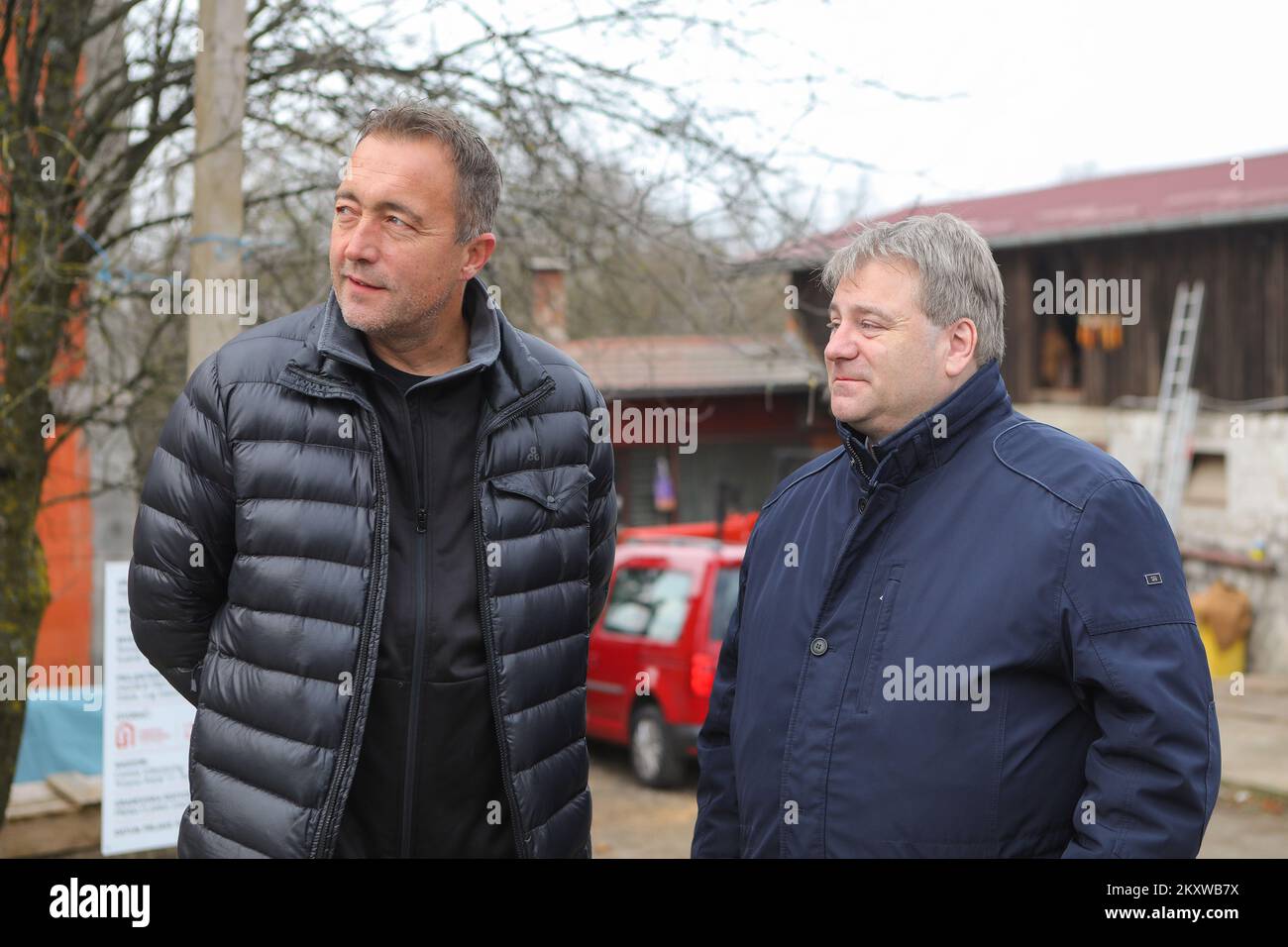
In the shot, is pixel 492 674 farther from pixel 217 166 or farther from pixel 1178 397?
pixel 1178 397

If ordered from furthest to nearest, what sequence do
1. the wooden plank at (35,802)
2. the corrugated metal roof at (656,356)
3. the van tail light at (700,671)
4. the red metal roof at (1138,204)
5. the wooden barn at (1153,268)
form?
the red metal roof at (1138,204) → the wooden barn at (1153,268) → the van tail light at (700,671) → the wooden plank at (35,802) → the corrugated metal roof at (656,356)

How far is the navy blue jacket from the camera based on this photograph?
1885 millimetres

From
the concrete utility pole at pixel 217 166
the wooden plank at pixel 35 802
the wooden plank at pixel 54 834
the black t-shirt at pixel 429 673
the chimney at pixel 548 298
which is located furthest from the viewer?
the wooden plank at pixel 35 802

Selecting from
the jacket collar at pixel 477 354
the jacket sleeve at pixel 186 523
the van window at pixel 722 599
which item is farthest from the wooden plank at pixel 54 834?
the jacket collar at pixel 477 354

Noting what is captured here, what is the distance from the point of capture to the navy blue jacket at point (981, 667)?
1885 mm

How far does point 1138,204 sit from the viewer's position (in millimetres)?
20203

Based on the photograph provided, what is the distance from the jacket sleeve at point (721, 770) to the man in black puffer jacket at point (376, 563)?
0.26 meters

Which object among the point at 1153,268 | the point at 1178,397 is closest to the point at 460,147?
the point at 1178,397

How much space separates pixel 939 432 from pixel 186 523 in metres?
1.40

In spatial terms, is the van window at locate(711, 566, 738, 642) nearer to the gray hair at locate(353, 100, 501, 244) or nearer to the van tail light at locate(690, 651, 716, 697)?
the van tail light at locate(690, 651, 716, 697)

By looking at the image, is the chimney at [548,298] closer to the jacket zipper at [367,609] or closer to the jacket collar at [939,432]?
the jacket zipper at [367,609]

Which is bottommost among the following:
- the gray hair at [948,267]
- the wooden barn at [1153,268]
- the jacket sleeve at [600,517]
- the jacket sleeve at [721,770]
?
the jacket sleeve at [721,770]
